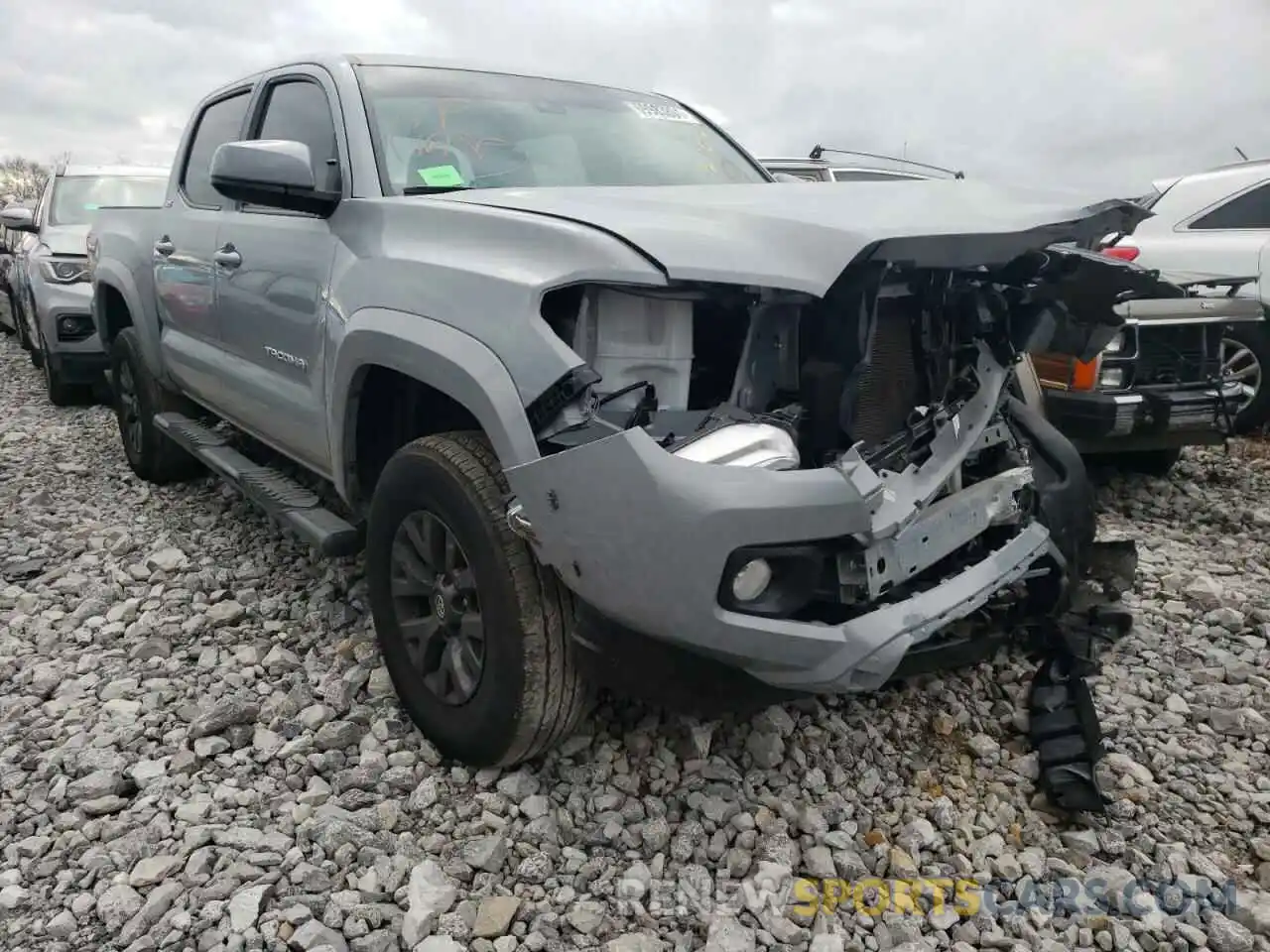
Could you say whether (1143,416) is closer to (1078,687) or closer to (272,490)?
(1078,687)

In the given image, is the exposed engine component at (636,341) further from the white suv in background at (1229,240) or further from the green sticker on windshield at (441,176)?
the white suv in background at (1229,240)

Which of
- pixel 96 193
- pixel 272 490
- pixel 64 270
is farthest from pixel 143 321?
pixel 96 193

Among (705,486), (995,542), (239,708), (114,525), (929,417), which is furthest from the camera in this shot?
(114,525)

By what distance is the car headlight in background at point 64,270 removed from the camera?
7258 mm

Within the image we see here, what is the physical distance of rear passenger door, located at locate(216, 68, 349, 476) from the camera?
119 inches

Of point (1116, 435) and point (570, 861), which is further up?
point (1116, 435)

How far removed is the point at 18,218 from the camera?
7496 millimetres

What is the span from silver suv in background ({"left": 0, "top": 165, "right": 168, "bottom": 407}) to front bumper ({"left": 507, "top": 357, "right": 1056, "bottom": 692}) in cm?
629

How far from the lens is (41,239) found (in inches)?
304

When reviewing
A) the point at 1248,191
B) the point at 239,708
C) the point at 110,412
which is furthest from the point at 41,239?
the point at 1248,191

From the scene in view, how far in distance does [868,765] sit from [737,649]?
2.92 ft

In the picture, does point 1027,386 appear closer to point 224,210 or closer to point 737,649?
point 737,649

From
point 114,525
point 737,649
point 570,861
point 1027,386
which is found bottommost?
point 570,861

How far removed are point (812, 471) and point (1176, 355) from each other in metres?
3.81
